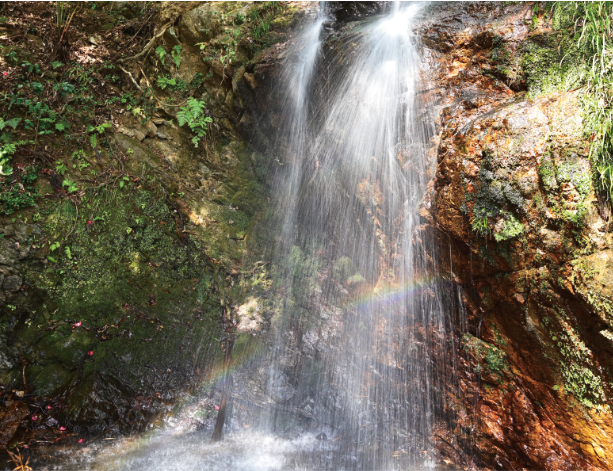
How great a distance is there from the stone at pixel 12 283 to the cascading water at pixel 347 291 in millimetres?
2355

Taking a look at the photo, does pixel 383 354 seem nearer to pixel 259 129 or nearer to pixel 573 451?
pixel 573 451

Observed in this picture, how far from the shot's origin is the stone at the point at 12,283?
4.04 meters

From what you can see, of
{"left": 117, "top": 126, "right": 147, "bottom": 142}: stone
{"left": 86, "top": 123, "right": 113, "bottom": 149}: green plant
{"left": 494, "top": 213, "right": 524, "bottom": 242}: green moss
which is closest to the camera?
{"left": 494, "top": 213, "right": 524, "bottom": 242}: green moss

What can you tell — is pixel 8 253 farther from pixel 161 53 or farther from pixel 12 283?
pixel 161 53

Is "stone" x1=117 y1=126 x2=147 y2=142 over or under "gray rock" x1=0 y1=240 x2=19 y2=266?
over

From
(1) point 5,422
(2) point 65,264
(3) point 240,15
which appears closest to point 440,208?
(3) point 240,15

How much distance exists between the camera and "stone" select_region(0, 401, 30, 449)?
3471 millimetres

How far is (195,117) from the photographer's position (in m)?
5.34

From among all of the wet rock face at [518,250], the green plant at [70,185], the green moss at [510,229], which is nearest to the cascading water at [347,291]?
the wet rock face at [518,250]

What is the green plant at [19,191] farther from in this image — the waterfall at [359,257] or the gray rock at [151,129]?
the waterfall at [359,257]

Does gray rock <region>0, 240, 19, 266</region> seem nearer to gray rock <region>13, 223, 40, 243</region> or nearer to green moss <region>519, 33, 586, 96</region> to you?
gray rock <region>13, 223, 40, 243</region>

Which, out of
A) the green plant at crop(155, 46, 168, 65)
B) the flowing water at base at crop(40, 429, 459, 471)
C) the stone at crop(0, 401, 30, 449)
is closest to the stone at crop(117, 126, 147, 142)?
the green plant at crop(155, 46, 168, 65)

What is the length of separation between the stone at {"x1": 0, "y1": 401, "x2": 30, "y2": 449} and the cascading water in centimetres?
96

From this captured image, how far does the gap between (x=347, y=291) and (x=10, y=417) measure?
451 cm
